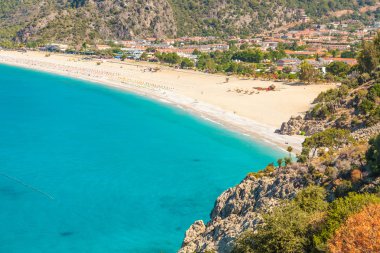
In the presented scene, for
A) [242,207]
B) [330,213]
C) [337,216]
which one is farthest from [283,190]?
[337,216]

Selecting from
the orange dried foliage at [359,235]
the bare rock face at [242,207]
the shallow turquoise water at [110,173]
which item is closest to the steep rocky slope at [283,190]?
the bare rock face at [242,207]

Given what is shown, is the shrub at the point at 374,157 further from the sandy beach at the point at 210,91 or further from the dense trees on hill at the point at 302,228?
the sandy beach at the point at 210,91

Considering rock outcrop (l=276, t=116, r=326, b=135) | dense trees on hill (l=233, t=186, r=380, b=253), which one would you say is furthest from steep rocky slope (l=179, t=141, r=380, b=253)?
rock outcrop (l=276, t=116, r=326, b=135)

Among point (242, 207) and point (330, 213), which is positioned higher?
point (330, 213)

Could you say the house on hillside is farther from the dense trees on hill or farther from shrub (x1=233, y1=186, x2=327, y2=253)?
the dense trees on hill

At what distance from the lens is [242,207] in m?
32.5

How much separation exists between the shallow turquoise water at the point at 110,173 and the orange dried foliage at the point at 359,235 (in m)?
22.3

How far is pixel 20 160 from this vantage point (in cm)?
6225

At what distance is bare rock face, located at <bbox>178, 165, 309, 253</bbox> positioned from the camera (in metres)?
28.0

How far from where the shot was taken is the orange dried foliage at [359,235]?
16.5 m

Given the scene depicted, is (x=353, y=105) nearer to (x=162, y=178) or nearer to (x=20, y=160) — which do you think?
(x=162, y=178)

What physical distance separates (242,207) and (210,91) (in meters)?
80.4

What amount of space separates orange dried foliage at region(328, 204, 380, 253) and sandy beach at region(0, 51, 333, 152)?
4283cm

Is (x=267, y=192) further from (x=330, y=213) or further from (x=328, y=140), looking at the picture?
(x=328, y=140)
